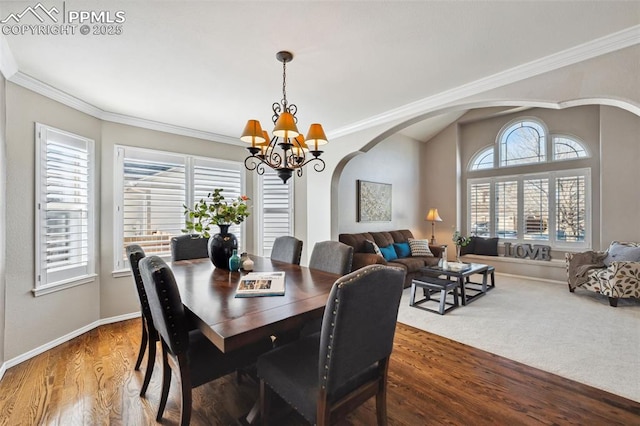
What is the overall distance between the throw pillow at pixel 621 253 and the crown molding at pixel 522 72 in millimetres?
3517

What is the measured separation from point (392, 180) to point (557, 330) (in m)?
3.84

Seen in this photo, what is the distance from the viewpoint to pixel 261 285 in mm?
1830

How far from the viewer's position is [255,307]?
58.0 inches

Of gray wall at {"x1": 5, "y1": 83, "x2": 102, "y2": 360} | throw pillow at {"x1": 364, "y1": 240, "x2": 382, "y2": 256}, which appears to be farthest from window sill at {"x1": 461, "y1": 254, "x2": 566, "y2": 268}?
gray wall at {"x1": 5, "y1": 83, "x2": 102, "y2": 360}

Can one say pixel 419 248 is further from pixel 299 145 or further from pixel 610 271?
pixel 299 145

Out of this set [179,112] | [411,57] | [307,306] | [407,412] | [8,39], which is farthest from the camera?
[179,112]

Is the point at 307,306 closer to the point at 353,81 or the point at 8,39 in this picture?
the point at 353,81

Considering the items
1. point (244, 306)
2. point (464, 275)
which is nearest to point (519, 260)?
point (464, 275)

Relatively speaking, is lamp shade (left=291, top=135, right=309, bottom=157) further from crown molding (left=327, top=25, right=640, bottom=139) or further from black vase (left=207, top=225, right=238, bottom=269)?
crown molding (left=327, top=25, right=640, bottom=139)

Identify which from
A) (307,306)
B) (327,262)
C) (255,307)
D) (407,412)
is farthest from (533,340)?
(255,307)

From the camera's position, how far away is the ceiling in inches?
66.9

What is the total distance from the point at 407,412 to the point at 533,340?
74.4 inches

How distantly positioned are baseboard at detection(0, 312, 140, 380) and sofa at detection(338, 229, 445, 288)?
126 inches

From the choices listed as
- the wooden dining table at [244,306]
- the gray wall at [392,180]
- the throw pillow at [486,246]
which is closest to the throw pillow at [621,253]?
the throw pillow at [486,246]
